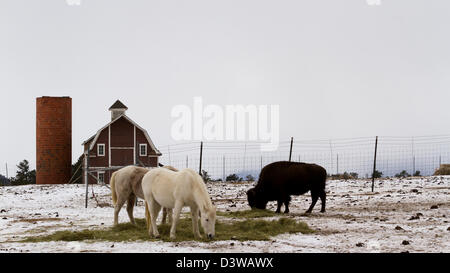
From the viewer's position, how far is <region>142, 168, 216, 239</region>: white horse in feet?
33.0

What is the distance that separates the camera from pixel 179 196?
1026 cm

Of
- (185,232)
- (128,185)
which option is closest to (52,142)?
(128,185)

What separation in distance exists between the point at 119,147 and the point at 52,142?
264 inches

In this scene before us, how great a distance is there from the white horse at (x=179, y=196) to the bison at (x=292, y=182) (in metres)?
5.90

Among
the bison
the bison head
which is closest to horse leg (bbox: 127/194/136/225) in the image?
the bison head

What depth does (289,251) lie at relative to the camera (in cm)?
926

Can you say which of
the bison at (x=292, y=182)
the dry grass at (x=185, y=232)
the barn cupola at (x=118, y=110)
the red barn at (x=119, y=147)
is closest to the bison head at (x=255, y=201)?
the bison at (x=292, y=182)

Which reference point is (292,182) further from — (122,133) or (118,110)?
(118,110)

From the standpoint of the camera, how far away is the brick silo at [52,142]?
42625 millimetres

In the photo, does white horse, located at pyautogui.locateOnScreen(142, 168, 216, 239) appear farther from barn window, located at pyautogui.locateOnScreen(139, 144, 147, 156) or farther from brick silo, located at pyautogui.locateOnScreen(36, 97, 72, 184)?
brick silo, located at pyautogui.locateOnScreen(36, 97, 72, 184)

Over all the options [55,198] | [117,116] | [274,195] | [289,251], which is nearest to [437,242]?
[289,251]
